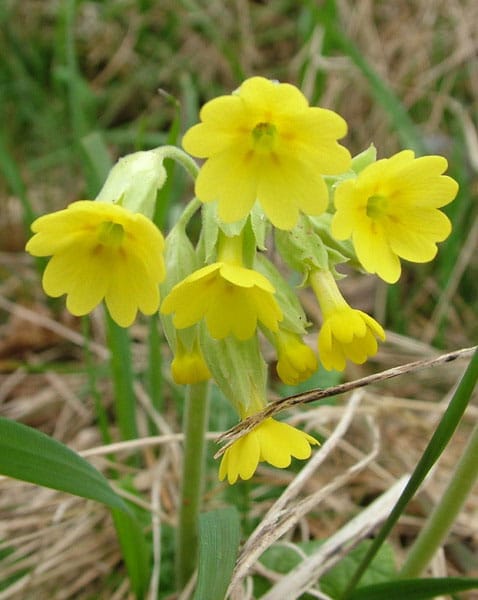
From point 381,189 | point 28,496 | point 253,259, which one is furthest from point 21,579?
point 381,189

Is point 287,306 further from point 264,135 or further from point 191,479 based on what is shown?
point 191,479

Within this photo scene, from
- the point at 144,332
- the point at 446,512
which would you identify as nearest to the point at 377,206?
the point at 446,512

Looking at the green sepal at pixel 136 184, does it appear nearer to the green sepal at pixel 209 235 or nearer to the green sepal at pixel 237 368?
the green sepal at pixel 209 235

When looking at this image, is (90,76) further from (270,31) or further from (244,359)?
(244,359)

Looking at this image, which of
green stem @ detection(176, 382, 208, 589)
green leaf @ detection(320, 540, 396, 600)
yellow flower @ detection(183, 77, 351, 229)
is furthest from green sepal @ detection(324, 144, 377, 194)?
green leaf @ detection(320, 540, 396, 600)

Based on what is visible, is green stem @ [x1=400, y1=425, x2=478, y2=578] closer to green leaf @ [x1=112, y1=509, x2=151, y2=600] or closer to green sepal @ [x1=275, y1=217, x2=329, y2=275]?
green sepal @ [x1=275, y1=217, x2=329, y2=275]

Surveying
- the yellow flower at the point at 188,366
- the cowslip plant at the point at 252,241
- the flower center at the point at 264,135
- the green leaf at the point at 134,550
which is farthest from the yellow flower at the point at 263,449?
the flower center at the point at 264,135

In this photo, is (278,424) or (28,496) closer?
(278,424)
